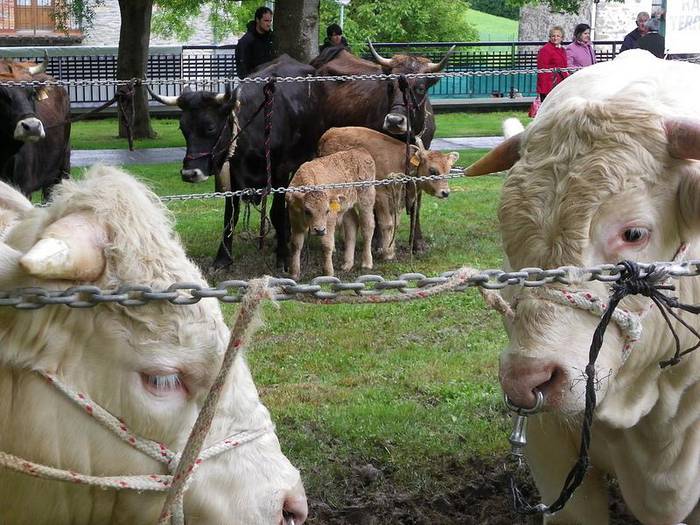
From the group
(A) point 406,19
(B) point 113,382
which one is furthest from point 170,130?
(B) point 113,382

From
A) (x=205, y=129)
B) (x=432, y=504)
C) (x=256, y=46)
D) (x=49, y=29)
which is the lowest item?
(x=432, y=504)

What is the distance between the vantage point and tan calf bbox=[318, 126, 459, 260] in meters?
11.1

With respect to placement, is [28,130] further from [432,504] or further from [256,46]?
[432,504]

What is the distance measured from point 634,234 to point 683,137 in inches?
14.5

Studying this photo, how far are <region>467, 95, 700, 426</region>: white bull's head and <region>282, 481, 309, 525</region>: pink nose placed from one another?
794mm

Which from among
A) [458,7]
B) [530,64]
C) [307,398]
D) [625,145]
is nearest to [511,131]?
[625,145]

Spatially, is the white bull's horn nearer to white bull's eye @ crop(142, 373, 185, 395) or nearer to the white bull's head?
the white bull's head

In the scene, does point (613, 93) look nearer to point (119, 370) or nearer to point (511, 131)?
point (511, 131)

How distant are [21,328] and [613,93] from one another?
2.22 metres

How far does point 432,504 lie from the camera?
5074 mm

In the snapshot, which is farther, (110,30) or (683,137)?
(110,30)

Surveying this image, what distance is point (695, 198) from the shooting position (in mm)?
3441

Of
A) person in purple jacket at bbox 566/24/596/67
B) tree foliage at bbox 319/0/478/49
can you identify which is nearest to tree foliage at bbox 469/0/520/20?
tree foliage at bbox 319/0/478/49

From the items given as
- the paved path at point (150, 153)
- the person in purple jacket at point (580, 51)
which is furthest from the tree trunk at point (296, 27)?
the person in purple jacket at point (580, 51)
